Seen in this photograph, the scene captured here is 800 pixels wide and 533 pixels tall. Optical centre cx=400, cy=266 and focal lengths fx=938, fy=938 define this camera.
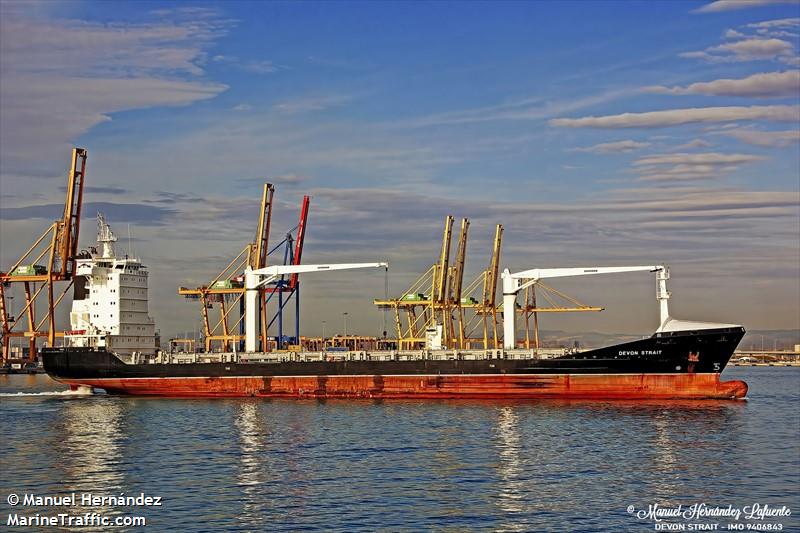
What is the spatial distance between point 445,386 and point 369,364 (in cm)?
498

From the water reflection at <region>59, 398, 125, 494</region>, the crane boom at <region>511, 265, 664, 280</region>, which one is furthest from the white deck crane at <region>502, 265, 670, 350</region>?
the water reflection at <region>59, 398, 125, 494</region>

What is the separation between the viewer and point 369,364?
57.0 metres

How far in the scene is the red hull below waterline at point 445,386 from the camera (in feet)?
172

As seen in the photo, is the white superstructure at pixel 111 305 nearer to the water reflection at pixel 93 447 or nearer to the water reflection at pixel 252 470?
the water reflection at pixel 93 447

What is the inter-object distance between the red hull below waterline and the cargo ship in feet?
0.19

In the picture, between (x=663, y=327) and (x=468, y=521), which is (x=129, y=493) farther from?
(x=663, y=327)

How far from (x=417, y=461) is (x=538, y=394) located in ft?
73.6

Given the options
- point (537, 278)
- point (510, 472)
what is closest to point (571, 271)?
point (537, 278)

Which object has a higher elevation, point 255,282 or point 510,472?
point 255,282

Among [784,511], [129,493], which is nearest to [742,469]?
[784,511]

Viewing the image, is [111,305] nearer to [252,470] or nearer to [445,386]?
[445,386]

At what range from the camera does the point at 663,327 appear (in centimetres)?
5297

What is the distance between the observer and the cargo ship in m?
52.2

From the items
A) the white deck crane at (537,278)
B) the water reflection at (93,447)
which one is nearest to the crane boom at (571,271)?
the white deck crane at (537,278)
